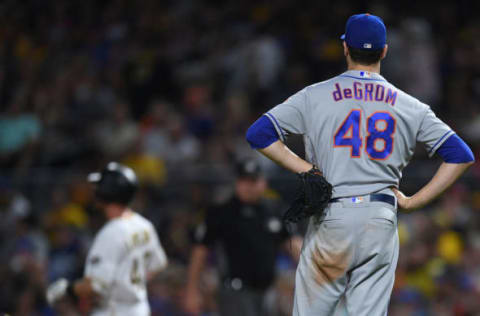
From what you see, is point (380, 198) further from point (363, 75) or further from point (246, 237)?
point (246, 237)

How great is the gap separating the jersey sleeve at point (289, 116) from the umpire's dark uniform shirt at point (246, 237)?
3.32 m

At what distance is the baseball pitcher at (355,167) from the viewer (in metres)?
4.69

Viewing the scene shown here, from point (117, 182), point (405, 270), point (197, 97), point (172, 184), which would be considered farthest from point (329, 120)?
point (197, 97)

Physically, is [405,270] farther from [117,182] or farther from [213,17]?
[213,17]

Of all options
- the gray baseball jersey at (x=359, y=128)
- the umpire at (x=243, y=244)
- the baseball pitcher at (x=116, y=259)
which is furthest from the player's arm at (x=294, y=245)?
Answer: the baseball pitcher at (x=116, y=259)

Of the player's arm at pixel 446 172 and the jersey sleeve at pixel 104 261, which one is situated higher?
the player's arm at pixel 446 172

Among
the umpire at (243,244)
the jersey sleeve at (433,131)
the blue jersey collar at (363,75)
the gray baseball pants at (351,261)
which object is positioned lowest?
the umpire at (243,244)

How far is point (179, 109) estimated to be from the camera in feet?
41.7

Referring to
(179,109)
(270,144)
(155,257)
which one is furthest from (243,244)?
(179,109)

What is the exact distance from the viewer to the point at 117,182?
251 inches

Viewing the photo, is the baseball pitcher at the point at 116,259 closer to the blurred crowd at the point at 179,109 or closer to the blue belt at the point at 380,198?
the blue belt at the point at 380,198

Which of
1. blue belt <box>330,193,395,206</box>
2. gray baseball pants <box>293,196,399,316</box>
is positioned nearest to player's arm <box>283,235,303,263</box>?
gray baseball pants <box>293,196,399,316</box>

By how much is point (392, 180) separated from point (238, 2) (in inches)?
396

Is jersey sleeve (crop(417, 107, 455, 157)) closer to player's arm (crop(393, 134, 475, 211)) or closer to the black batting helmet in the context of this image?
player's arm (crop(393, 134, 475, 211))
